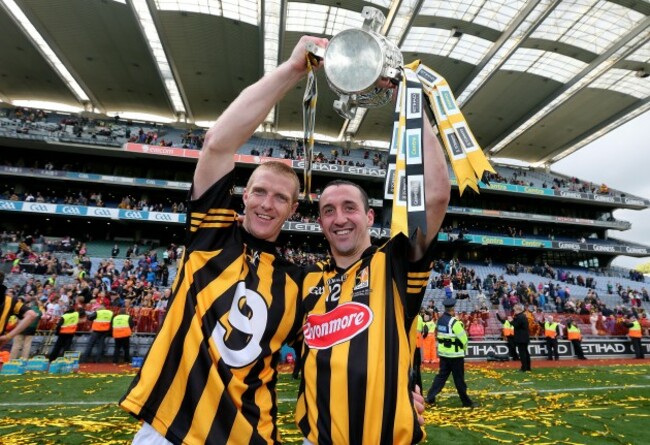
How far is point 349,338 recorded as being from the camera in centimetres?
167

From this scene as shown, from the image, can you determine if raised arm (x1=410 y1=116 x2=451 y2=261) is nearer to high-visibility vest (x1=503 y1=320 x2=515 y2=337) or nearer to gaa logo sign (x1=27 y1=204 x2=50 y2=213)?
high-visibility vest (x1=503 y1=320 x2=515 y2=337)

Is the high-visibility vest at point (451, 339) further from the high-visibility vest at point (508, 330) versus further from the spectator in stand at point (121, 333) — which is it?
the spectator in stand at point (121, 333)

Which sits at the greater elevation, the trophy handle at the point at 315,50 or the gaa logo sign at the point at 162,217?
the gaa logo sign at the point at 162,217

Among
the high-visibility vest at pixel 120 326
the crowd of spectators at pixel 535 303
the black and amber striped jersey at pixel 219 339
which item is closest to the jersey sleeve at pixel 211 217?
the black and amber striped jersey at pixel 219 339

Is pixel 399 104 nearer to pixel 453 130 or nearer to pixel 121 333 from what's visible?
pixel 453 130

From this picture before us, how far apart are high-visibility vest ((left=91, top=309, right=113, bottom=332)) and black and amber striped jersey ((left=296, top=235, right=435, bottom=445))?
1175 cm

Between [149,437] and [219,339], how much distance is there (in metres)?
0.45

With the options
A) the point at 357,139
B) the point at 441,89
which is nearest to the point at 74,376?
the point at 441,89

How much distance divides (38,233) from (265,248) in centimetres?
3442

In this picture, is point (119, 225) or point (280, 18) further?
point (119, 225)

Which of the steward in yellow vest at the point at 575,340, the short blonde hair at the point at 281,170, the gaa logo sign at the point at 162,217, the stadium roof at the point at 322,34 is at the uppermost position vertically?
the stadium roof at the point at 322,34

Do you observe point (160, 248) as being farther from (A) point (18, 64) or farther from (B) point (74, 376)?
(B) point (74, 376)

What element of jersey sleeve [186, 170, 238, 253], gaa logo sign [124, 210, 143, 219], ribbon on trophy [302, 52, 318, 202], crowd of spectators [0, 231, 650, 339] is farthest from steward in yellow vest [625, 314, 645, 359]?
gaa logo sign [124, 210, 143, 219]

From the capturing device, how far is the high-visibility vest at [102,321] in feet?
37.5
